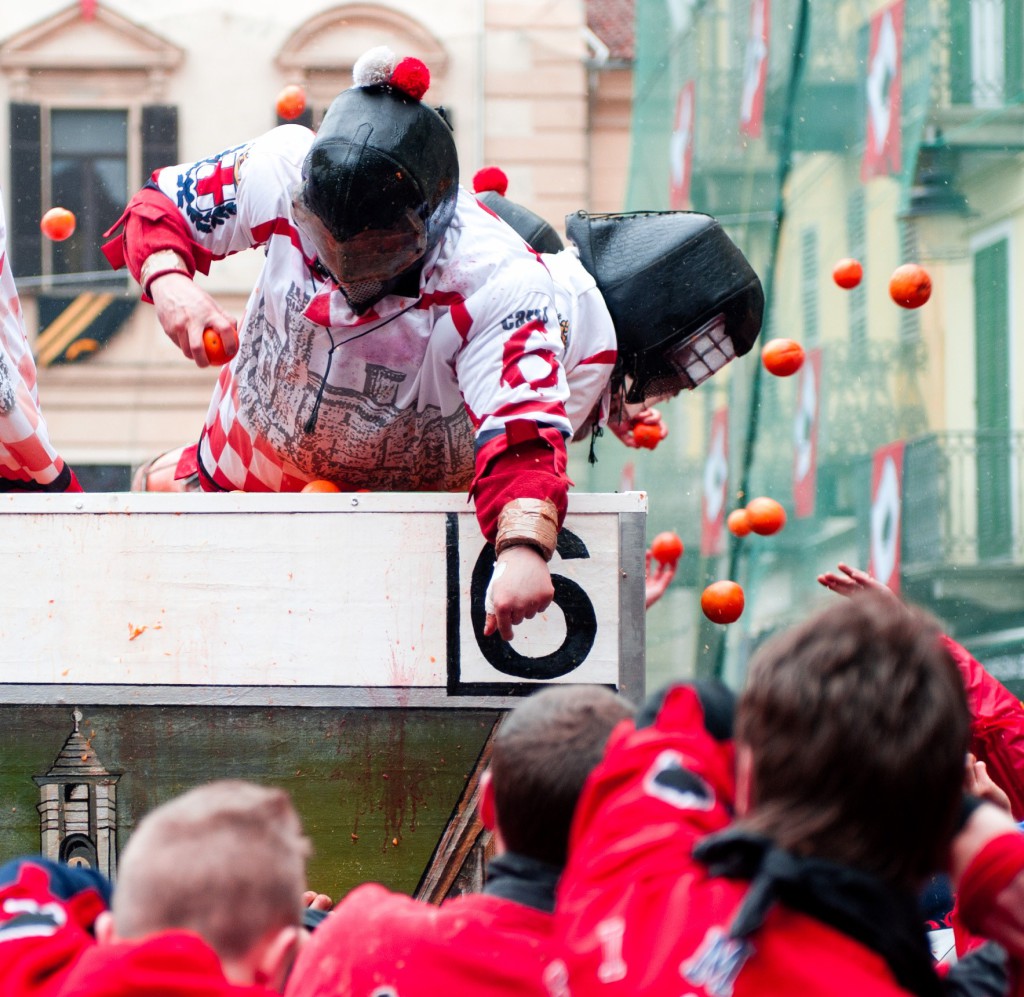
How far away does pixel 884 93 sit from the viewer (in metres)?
6.04

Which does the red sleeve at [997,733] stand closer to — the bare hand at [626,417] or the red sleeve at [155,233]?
the bare hand at [626,417]

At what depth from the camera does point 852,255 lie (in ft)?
20.3

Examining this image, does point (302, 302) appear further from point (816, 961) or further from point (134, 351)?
point (134, 351)

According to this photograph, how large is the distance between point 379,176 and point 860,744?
1604 mm

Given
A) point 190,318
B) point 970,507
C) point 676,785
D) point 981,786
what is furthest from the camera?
point 970,507

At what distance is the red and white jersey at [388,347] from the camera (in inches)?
110

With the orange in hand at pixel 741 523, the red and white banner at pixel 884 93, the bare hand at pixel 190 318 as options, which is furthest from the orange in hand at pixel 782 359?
the bare hand at pixel 190 318

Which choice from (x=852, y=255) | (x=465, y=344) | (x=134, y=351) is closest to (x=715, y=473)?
(x=852, y=255)

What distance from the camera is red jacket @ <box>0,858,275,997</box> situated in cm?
133

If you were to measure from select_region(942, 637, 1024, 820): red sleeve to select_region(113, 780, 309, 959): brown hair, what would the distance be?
1514 millimetres

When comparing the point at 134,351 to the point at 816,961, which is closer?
the point at 816,961

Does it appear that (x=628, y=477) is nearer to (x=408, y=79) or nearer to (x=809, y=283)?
(x=809, y=283)

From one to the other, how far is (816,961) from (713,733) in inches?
10.8

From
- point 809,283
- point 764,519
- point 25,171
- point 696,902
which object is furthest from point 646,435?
point 25,171
